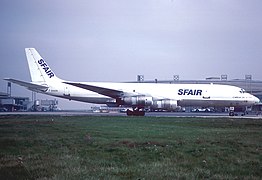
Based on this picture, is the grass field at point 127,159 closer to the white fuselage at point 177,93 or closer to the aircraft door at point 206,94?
the white fuselage at point 177,93

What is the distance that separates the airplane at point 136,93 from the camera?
36.7 metres

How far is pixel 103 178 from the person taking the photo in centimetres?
639

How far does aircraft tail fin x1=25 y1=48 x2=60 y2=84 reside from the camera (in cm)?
4169

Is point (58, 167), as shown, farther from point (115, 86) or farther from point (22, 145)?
point (115, 86)

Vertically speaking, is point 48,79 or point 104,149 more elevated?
point 48,79

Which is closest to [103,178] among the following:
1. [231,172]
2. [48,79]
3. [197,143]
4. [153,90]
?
[231,172]

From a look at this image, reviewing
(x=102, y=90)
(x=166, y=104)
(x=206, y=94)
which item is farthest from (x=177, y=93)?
(x=102, y=90)

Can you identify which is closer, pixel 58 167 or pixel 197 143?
pixel 58 167

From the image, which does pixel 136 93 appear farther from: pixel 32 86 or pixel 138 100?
pixel 32 86

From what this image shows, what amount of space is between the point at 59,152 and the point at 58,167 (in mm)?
1913

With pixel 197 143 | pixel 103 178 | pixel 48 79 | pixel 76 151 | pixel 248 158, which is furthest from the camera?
pixel 48 79

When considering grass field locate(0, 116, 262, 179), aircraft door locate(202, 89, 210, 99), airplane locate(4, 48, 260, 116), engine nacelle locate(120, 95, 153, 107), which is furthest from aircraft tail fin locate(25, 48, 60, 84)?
grass field locate(0, 116, 262, 179)

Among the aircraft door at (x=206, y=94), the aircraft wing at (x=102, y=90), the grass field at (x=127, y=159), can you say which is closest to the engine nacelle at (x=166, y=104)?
the aircraft wing at (x=102, y=90)

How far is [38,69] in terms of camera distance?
138ft
